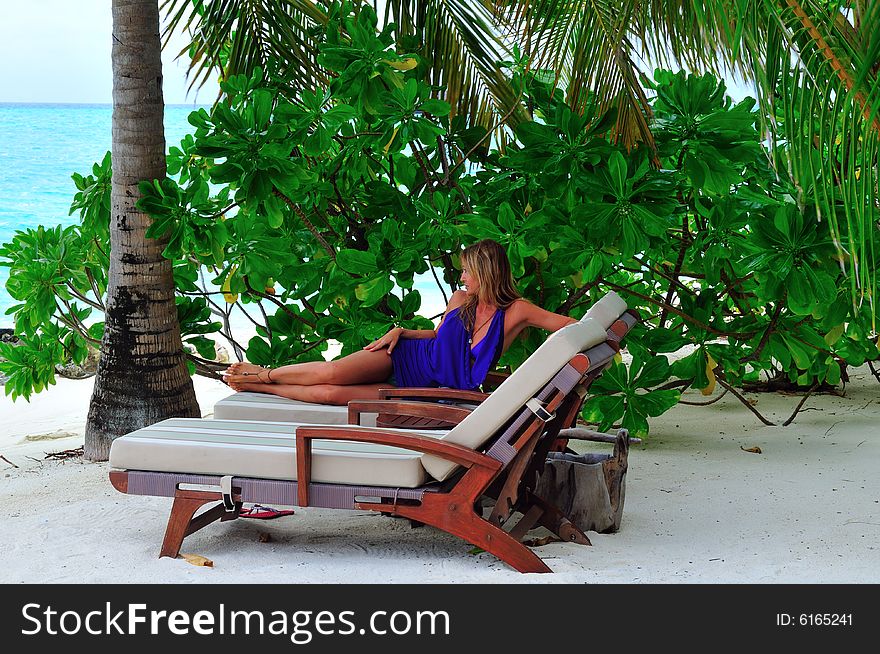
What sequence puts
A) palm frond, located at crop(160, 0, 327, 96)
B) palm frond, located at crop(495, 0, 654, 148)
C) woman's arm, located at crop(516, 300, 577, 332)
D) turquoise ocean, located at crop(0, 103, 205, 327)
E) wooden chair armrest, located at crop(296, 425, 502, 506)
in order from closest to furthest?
wooden chair armrest, located at crop(296, 425, 502, 506) → woman's arm, located at crop(516, 300, 577, 332) → palm frond, located at crop(495, 0, 654, 148) → palm frond, located at crop(160, 0, 327, 96) → turquoise ocean, located at crop(0, 103, 205, 327)

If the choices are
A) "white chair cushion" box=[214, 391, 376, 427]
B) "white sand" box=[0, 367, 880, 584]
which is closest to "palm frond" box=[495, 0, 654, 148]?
"white sand" box=[0, 367, 880, 584]

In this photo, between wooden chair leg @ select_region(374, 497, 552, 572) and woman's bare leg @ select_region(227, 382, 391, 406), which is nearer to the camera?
wooden chair leg @ select_region(374, 497, 552, 572)

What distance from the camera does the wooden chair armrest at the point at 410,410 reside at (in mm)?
3613

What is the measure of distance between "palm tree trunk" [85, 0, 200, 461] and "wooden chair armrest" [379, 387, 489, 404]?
144cm

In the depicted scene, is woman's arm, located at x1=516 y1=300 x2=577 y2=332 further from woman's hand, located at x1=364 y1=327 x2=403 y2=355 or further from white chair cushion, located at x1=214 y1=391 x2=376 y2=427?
white chair cushion, located at x1=214 y1=391 x2=376 y2=427

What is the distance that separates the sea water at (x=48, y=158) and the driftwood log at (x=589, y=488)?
1509 centimetres

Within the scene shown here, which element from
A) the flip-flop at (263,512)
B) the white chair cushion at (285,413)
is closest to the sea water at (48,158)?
the white chair cushion at (285,413)

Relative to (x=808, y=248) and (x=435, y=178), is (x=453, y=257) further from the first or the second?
(x=808, y=248)

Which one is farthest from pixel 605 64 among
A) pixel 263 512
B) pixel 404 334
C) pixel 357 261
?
pixel 263 512

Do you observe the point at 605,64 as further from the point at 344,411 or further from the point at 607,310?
the point at 344,411

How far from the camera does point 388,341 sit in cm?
423

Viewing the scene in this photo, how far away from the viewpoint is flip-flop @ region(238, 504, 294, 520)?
3619 millimetres

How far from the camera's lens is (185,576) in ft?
9.54

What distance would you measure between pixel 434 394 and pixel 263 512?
33.6 inches
